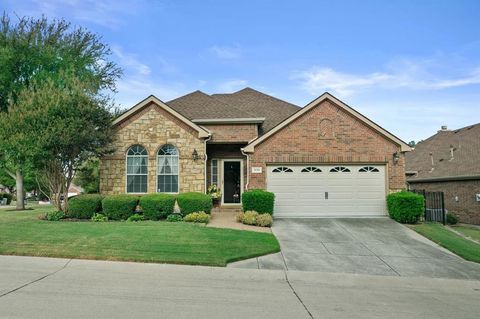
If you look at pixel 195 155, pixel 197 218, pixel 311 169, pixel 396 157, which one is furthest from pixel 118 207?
pixel 396 157

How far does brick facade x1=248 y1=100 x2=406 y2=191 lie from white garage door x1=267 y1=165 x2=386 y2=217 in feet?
1.25

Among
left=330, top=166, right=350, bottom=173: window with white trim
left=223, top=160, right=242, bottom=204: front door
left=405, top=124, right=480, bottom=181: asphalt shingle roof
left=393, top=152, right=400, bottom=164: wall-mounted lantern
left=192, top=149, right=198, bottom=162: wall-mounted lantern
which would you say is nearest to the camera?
left=393, top=152, right=400, bottom=164: wall-mounted lantern

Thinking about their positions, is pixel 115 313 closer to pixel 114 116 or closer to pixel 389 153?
pixel 114 116

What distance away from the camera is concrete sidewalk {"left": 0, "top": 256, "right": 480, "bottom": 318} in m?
5.57

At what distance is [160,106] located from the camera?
1703 centimetres

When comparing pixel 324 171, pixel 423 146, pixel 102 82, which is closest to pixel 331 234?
pixel 324 171

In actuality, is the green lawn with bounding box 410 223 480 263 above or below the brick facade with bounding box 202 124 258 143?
below

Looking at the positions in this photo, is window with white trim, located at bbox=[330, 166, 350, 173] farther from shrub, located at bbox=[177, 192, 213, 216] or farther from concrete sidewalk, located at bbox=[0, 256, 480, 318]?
concrete sidewalk, located at bbox=[0, 256, 480, 318]

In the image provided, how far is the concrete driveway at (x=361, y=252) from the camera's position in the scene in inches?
360

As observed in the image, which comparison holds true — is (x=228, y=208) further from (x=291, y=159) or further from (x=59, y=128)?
(x=59, y=128)

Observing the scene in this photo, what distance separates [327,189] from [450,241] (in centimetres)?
533

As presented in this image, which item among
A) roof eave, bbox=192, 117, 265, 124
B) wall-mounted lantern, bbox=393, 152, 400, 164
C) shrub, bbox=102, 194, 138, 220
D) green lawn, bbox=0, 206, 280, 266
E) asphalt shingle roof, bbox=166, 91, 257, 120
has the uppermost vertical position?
asphalt shingle roof, bbox=166, 91, 257, 120

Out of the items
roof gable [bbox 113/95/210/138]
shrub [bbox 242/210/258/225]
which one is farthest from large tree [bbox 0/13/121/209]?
shrub [bbox 242/210/258/225]

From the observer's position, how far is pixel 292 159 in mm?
16469
